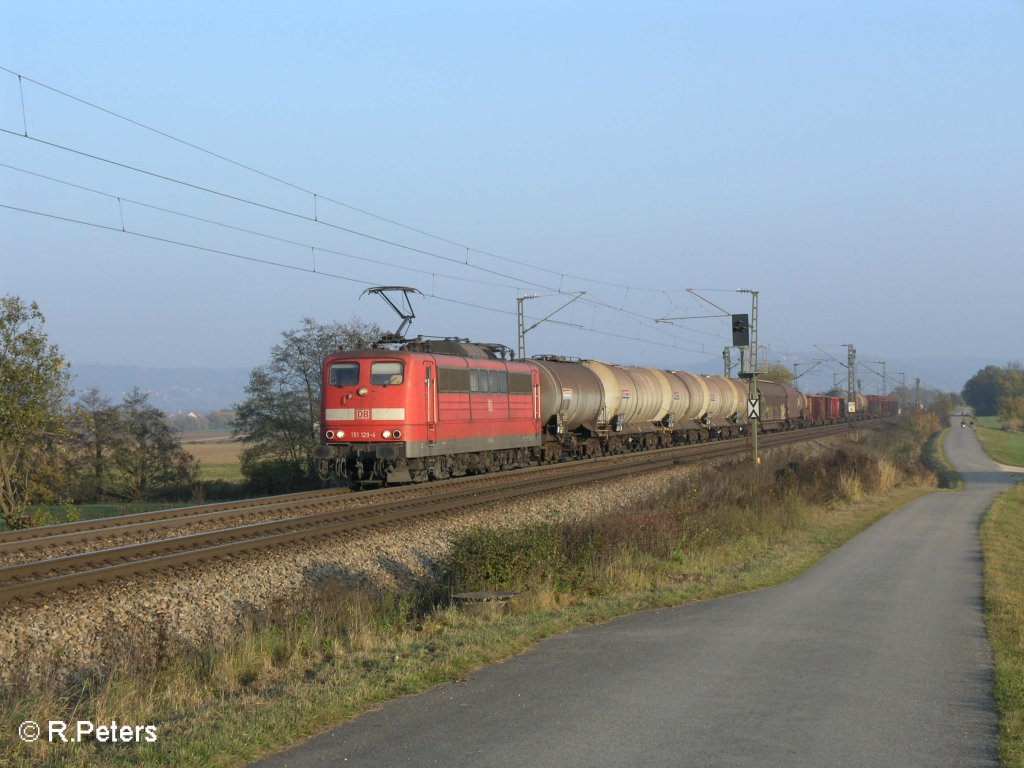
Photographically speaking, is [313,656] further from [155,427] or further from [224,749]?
[155,427]

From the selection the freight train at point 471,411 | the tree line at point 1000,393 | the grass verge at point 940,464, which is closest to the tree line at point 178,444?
the freight train at point 471,411

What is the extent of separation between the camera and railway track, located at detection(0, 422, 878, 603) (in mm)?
12344

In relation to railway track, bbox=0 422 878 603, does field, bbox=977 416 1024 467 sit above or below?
below

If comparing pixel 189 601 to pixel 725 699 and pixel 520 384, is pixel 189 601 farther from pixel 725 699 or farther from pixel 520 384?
pixel 520 384

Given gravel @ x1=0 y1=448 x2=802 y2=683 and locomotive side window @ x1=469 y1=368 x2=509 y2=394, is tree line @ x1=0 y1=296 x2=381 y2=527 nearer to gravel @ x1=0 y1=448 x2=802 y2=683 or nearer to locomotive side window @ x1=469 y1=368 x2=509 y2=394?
locomotive side window @ x1=469 y1=368 x2=509 y2=394

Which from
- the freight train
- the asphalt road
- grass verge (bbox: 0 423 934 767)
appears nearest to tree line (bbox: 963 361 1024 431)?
the freight train

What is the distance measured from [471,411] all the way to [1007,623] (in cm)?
1672

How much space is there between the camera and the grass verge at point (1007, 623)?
6531 mm

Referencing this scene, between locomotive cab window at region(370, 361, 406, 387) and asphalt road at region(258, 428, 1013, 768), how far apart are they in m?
12.5

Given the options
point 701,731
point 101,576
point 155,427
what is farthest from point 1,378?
point 701,731

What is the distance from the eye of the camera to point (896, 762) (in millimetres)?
5973

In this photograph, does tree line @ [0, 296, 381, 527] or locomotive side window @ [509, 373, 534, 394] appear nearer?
locomotive side window @ [509, 373, 534, 394]

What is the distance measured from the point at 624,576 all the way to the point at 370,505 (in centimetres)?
806

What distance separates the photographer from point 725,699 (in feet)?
23.7
